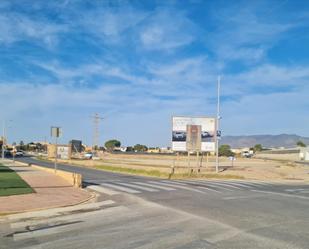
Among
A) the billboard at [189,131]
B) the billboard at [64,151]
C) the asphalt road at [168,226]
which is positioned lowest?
the asphalt road at [168,226]

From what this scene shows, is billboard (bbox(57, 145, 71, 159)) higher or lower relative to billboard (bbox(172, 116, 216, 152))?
lower

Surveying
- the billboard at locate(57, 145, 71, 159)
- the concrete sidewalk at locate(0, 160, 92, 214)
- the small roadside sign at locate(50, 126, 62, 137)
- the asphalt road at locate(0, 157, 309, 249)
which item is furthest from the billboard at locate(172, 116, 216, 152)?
the billboard at locate(57, 145, 71, 159)

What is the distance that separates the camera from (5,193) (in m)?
17.0

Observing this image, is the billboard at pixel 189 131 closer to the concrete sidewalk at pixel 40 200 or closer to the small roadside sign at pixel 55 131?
the small roadside sign at pixel 55 131

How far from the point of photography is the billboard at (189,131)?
4128 cm

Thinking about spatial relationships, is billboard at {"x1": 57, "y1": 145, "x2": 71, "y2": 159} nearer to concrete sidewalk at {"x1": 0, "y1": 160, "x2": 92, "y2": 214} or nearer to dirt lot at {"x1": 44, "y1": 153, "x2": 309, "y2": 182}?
dirt lot at {"x1": 44, "y1": 153, "x2": 309, "y2": 182}

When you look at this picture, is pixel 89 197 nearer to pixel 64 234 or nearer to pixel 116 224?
pixel 116 224

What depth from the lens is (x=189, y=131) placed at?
41250mm

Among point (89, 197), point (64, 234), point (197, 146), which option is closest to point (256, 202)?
point (89, 197)

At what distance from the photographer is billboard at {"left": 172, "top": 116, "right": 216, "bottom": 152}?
1625 inches

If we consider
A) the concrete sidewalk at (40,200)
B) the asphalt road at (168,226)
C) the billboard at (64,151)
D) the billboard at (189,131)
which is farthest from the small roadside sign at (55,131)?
the billboard at (64,151)

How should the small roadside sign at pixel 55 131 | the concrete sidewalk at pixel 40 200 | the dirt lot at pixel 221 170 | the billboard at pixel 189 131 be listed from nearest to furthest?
the concrete sidewalk at pixel 40 200 → the small roadside sign at pixel 55 131 → the dirt lot at pixel 221 170 → the billboard at pixel 189 131

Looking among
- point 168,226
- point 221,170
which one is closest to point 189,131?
point 221,170

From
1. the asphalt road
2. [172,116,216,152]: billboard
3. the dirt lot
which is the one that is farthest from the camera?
[172,116,216,152]: billboard
